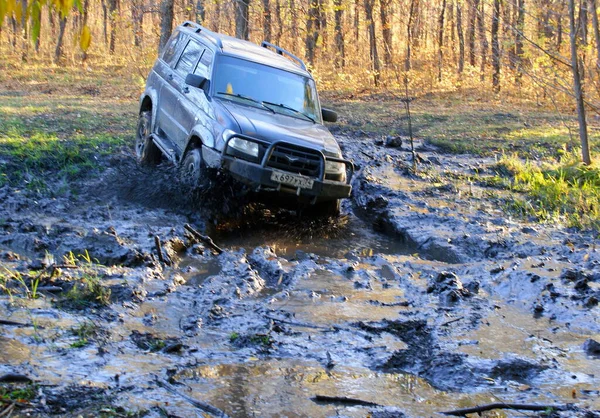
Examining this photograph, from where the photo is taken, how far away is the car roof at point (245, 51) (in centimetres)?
842

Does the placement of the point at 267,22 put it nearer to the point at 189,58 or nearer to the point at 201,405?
the point at 189,58

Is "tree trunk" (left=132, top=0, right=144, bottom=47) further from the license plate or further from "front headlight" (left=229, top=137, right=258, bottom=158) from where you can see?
the license plate

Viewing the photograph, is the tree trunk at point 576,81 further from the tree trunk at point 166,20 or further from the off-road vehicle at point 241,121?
the tree trunk at point 166,20

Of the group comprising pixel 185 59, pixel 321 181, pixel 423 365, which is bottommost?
pixel 423 365

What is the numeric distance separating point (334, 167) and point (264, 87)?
152 cm

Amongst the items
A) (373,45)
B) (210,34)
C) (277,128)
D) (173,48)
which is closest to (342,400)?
(277,128)

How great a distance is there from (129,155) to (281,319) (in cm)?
576

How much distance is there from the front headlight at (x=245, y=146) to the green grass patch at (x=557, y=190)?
3813 millimetres

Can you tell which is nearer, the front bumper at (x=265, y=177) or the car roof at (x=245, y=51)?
the front bumper at (x=265, y=177)

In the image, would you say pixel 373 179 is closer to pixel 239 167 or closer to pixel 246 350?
pixel 239 167

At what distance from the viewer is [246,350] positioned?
4.31m

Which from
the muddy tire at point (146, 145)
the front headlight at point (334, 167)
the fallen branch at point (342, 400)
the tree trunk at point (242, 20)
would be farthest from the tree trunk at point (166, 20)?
the fallen branch at point (342, 400)

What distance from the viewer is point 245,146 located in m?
7.19

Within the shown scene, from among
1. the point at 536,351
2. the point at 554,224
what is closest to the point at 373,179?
the point at 554,224
